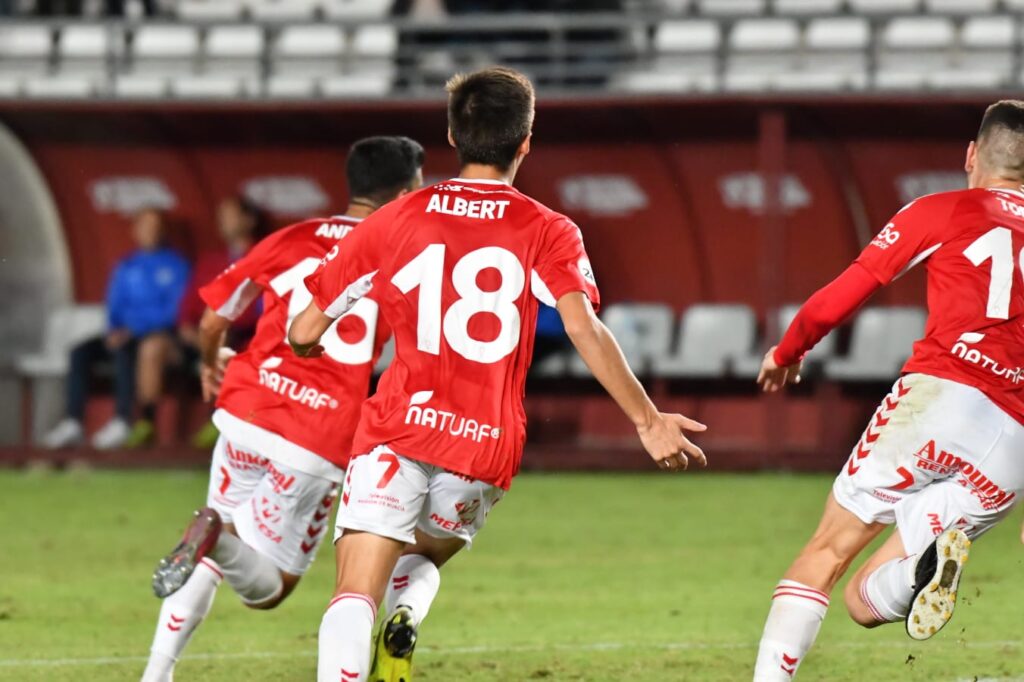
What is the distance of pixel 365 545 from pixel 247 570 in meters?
1.34

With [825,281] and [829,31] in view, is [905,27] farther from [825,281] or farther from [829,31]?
[825,281]

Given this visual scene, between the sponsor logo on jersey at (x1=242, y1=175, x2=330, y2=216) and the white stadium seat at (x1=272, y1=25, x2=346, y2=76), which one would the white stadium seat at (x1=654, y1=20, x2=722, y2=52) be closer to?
the white stadium seat at (x1=272, y1=25, x2=346, y2=76)

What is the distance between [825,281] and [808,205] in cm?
75

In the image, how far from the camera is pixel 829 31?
16672 mm

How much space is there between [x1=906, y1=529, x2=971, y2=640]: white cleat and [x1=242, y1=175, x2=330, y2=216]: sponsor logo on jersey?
12.9m

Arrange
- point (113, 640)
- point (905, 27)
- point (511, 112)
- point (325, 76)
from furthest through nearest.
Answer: point (325, 76)
point (905, 27)
point (113, 640)
point (511, 112)

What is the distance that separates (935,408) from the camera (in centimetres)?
543

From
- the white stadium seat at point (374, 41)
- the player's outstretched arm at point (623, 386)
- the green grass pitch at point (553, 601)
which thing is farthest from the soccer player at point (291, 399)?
the white stadium seat at point (374, 41)

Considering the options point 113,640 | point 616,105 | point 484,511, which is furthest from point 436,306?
point 616,105

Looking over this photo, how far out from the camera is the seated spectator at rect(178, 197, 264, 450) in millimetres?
16078

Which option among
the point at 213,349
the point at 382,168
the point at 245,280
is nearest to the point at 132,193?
the point at 213,349

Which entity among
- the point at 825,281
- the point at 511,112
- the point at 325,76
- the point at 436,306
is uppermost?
the point at 511,112

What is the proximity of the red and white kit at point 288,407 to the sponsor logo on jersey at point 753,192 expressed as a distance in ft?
34.9

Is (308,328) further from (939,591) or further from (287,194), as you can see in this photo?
(287,194)
